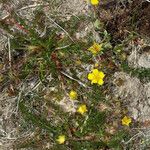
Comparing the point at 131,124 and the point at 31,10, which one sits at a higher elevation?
the point at 31,10

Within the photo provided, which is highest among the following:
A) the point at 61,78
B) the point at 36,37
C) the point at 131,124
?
the point at 36,37

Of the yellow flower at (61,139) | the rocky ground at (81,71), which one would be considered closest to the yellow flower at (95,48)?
the rocky ground at (81,71)

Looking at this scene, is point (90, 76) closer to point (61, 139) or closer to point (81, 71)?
point (81, 71)

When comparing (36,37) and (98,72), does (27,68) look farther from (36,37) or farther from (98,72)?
(98,72)

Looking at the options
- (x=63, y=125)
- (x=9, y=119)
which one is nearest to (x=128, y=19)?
(x=63, y=125)

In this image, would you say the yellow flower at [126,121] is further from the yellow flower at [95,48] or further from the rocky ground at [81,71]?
the yellow flower at [95,48]

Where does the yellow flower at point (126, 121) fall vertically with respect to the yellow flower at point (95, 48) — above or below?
below

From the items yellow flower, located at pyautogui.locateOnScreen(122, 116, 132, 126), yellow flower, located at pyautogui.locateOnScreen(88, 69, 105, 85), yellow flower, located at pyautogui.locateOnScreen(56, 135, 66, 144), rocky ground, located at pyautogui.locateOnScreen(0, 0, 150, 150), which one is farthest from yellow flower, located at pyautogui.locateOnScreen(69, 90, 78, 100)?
yellow flower, located at pyautogui.locateOnScreen(122, 116, 132, 126)

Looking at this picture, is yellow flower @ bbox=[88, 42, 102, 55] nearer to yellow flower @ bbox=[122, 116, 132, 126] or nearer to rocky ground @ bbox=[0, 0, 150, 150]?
rocky ground @ bbox=[0, 0, 150, 150]
